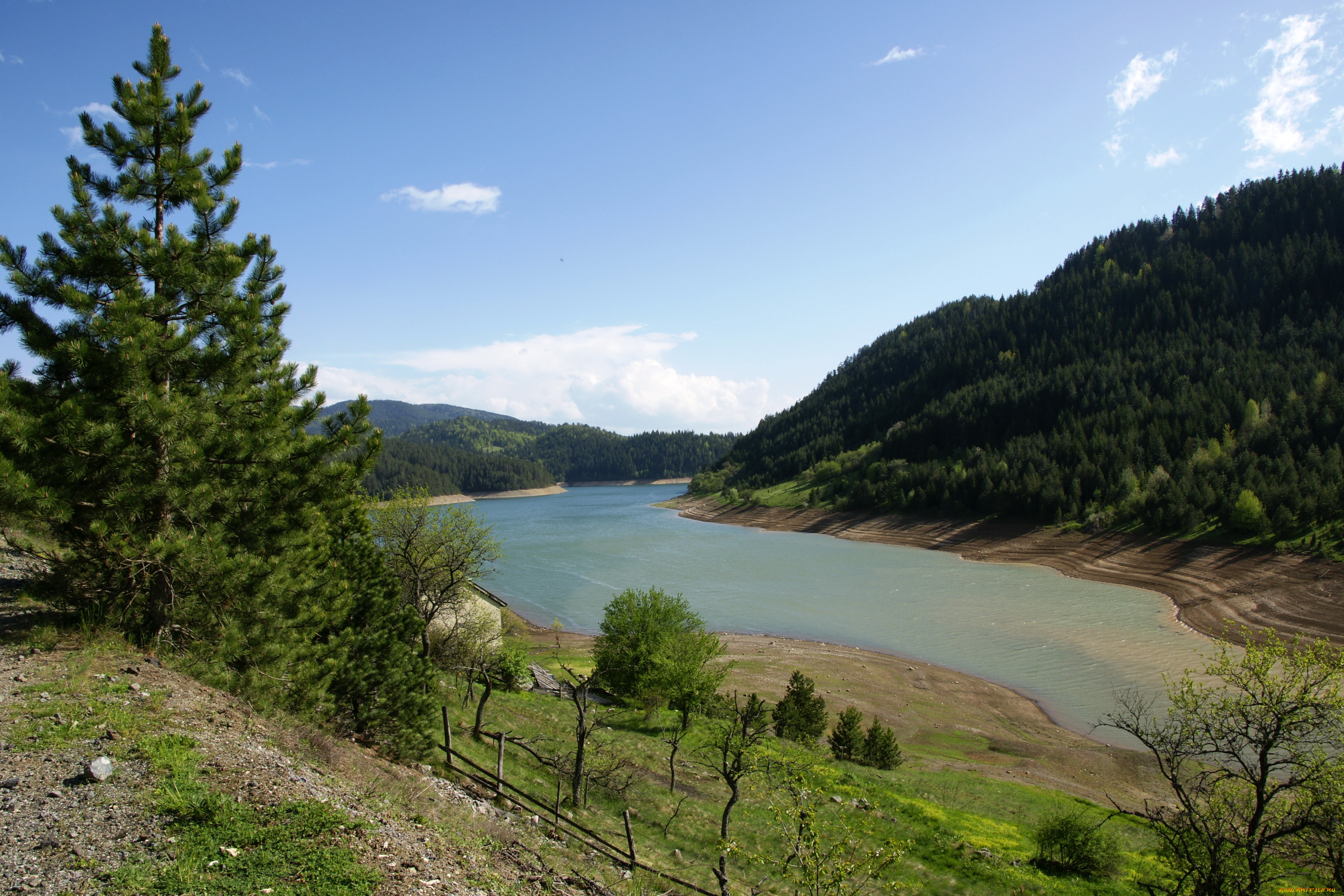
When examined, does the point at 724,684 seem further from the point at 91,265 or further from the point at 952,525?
the point at 952,525

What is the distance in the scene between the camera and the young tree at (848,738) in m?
24.5

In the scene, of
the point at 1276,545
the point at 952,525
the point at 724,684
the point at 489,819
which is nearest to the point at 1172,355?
the point at 952,525

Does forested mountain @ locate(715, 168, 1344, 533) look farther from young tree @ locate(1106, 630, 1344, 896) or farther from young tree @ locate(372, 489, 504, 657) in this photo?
young tree @ locate(372, 489, 504, 657)

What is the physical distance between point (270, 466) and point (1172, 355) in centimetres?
14104

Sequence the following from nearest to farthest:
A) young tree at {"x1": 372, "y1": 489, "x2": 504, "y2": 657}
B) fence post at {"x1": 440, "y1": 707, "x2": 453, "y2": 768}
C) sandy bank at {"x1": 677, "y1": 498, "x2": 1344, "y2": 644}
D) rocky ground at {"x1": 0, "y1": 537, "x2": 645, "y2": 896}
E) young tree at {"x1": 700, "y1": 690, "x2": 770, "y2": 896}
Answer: rocky ground at {"x1": 0, "y1": 537, "x2": 645, "y2": 896}
young tree at {"x1": 700, "y1": 690, "x2": 770, "y2": 896}
fence post at {"x1": 440, "y1": 707, "x2": 453, "y2": 768}
young tree at {"x1": 372, "y1": 489, "x2": 504, "y2": 657}
sandy bank at {"x1": 677, "y1": 498, "x2": 1344, "y2": 644}

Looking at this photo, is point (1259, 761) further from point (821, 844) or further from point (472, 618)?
point (472, 618)

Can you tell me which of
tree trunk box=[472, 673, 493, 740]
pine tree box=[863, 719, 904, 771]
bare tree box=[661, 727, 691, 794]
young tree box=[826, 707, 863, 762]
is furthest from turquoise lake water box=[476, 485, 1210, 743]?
tree trunk box=[472, 673, 493, 740]

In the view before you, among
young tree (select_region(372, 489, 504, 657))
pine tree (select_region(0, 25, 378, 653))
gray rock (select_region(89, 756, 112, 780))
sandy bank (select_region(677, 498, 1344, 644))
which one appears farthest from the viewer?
sandy bank (select_region(677, 498, 1344, 644))

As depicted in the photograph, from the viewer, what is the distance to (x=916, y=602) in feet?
179

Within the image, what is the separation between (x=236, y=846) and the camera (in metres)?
6.22

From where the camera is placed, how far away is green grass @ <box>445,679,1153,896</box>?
1545 centimetres

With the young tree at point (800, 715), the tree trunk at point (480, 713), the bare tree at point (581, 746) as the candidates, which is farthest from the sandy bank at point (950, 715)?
the tree trunk at point (480, 713)

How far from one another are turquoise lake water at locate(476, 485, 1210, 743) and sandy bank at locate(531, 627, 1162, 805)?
2105 mm

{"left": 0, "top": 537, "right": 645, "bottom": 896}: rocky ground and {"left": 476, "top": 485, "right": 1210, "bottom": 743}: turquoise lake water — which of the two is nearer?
{"left": 0, "top": 537, "right": 645, "bottom": 896}: rocky ground
